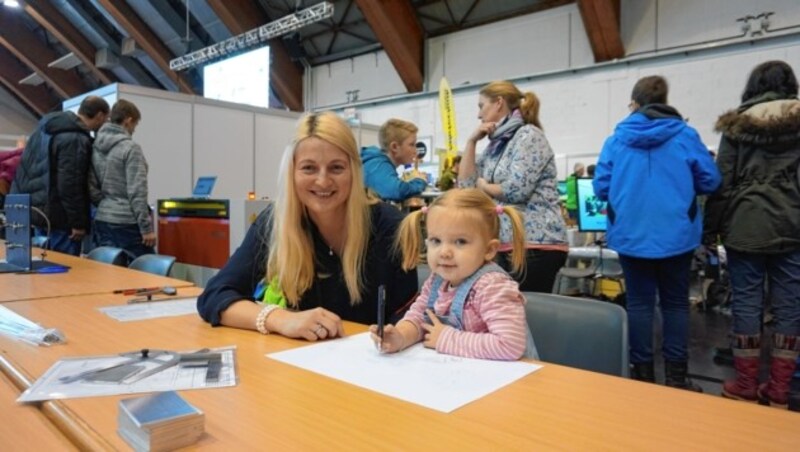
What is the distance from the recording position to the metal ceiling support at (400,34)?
313 inches

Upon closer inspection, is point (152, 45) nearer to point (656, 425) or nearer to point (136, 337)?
point (136, 337)

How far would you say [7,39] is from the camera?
450 inches

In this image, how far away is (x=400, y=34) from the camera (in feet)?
27.7

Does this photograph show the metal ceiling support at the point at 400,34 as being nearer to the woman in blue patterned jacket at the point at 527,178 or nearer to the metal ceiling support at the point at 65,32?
the woman in blue patterned jacket at the point at 527,178

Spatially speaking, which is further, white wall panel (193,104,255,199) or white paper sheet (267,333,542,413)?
white wall panel (193,104,255,199)

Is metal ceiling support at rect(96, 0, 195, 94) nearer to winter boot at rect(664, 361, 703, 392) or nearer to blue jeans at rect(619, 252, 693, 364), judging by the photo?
blue jeans at rect(619, 252, 693, 364)

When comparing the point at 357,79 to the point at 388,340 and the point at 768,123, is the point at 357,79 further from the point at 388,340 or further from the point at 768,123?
the point at 388,340

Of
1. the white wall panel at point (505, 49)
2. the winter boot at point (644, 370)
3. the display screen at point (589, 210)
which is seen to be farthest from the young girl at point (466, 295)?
the white wall panel at point (505, 49)

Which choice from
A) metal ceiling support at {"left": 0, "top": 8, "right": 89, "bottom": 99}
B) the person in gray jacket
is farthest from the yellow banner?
metal ceiling support at {"left": 0, "top": 8, "right": 89, "bottom": 99}

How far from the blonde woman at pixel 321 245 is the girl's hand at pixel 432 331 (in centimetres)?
32

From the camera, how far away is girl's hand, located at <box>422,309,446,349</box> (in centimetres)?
104

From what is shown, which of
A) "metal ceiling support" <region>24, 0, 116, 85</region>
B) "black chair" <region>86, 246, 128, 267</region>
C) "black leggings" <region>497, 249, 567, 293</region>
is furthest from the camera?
"metal ceiling support" <region>24, 0, 116, 85</region>

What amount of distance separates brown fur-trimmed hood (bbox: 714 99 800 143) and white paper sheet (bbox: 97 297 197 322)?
2303 mm

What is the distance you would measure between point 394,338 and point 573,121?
7310 millimetres
